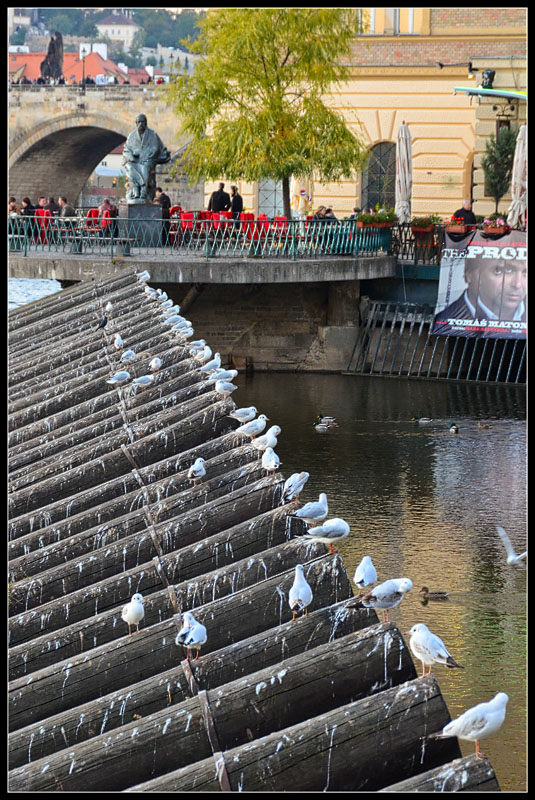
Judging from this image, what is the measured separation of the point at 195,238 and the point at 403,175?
503 centimetres

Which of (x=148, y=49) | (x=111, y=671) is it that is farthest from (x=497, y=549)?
(x=148, y=49)

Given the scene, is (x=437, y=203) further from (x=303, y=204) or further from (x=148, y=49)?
(x=148, y=49)

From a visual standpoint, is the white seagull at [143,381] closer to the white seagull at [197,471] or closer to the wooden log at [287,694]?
the white seagull at [197,471]

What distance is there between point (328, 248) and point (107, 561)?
19.3m

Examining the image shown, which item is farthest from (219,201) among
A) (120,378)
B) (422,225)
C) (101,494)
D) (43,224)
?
(101,494)

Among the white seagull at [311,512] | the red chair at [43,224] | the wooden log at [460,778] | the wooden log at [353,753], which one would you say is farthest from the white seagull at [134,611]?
the red chair at [43,224]

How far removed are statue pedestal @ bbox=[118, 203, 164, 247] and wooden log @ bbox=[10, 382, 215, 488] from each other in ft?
43.5

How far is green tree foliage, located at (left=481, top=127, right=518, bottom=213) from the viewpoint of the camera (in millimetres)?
30969

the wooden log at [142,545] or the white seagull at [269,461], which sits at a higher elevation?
the white seagull at [269,461]

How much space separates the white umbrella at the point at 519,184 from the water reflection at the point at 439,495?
357 cm

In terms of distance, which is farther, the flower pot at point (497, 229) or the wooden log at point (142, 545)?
the flower pot at point (497, 229)

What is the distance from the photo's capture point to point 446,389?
27703 millimetres

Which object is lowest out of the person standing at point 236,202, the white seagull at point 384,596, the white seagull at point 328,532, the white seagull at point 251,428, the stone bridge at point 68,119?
the white seagull at point 384,596

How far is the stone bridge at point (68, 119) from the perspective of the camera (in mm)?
55906
